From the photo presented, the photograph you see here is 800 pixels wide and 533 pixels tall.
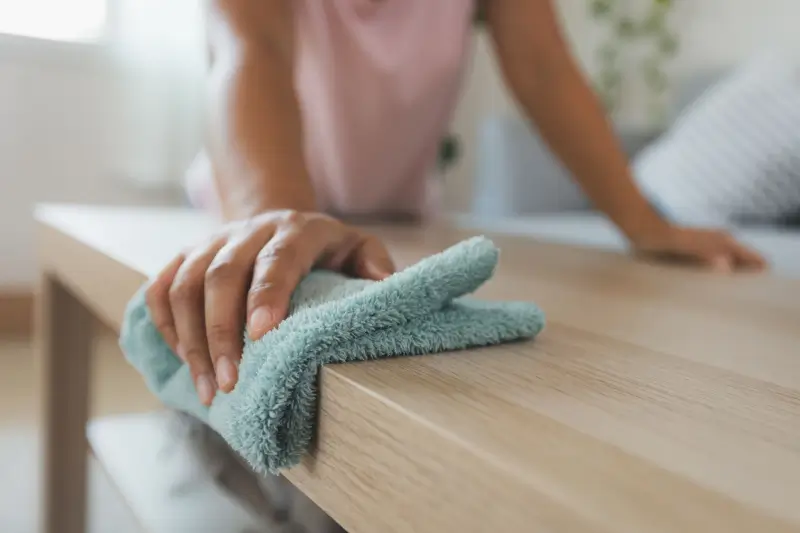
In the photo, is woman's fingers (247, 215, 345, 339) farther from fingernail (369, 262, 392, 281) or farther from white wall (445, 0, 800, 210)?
white wall (445, 0, 800, 210)

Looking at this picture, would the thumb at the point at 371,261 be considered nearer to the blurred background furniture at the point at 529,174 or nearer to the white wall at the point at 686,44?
the blurred background furniture at the point at 529,174

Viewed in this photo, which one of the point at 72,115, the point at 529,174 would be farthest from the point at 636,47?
the point at 72,115

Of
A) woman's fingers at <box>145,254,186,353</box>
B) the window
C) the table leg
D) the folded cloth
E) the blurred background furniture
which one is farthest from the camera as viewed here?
the window

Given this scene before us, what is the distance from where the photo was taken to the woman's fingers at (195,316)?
1.18ft

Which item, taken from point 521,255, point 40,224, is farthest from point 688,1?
point 40,224

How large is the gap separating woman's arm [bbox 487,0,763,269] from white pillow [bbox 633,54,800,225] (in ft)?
2.70

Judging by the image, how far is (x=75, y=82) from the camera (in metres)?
2.13

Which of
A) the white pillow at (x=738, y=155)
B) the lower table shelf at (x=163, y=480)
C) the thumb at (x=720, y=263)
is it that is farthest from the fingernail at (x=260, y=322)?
the white pillow at (x=738, y=155)

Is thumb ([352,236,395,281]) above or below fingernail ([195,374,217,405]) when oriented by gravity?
above

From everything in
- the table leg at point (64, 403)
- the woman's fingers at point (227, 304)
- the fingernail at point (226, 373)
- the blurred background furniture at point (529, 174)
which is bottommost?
the table leg at point (64, 403)

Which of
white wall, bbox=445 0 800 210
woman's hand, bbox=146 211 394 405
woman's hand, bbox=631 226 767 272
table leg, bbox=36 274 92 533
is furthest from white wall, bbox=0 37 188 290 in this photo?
woman's hand, bbox=146 211 394 405

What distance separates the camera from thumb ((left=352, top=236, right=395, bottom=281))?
41cm

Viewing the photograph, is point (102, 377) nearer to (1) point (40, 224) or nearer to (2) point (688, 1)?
(1) point (40, 224)

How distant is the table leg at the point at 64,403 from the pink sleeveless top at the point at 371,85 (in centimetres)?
23
